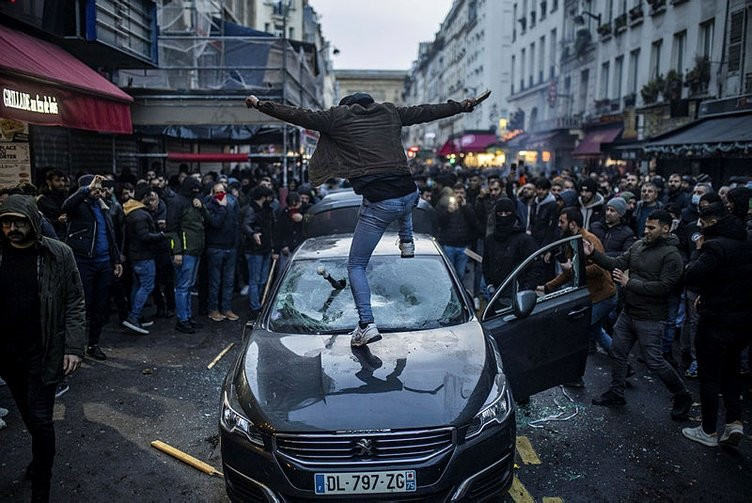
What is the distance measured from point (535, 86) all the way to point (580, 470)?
36.6 metres

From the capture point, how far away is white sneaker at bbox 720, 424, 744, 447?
504 centimetres

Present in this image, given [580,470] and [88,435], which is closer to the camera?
[580,470]

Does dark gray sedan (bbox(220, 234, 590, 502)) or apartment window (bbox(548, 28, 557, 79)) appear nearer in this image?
dark gray sedan (bbox(220, 234, 590, 502))

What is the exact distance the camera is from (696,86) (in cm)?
1905

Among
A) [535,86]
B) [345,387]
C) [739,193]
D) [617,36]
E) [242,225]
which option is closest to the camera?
[345,387]

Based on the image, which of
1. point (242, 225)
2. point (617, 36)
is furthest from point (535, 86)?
point (242, 225)

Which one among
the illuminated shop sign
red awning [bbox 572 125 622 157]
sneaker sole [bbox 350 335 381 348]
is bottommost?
sneaker sole [bbox 350 335 381 348]

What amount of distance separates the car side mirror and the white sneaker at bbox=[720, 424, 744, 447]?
1911 millimetres

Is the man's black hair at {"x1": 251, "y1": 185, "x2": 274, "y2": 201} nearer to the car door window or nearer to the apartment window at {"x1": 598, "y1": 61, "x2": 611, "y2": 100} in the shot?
the car door window

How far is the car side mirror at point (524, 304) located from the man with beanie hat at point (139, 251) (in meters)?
5.28

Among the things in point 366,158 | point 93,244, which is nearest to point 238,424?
point 366,158

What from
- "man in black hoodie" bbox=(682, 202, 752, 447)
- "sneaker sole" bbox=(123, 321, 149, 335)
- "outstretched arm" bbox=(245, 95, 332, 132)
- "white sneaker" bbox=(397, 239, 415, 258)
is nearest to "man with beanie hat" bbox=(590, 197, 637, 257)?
"man in black hoodie" bbox=(682, 202, 752, 447)

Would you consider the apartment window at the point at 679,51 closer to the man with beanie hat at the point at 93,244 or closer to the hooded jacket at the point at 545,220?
the hooded jacket at the point at 545,220

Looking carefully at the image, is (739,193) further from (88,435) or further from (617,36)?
(617,36)
